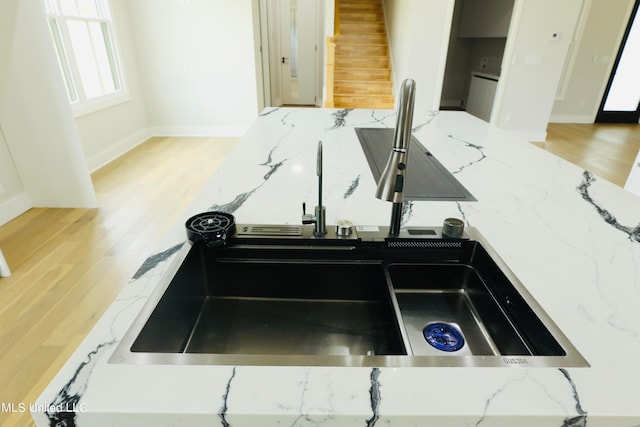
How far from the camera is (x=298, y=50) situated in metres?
7.35

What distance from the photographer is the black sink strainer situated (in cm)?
92

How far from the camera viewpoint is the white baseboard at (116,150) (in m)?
4.11

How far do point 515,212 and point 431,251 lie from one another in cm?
36

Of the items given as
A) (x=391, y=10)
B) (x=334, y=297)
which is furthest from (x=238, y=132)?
(x=334, y=297)

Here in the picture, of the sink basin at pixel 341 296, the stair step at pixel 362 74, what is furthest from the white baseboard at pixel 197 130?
the sink basin at pixel 341 296

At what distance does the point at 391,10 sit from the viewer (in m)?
5.90

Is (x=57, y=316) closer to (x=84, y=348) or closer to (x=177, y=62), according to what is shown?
(x=84, y=348)

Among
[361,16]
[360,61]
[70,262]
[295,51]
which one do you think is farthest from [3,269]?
[295,51]

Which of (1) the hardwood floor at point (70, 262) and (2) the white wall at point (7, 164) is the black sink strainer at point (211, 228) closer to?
(1) the hardwood floor at point (70, 262)

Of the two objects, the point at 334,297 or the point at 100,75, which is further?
the point at 100,75

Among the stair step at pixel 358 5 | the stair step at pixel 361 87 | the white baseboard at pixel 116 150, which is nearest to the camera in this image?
the white baseboard at pixel 116 150

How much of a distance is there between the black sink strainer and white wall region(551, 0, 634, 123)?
6.71 m

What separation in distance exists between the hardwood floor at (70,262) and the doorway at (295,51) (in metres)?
3.76

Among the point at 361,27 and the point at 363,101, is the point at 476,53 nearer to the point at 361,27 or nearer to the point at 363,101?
the point at 361,27
